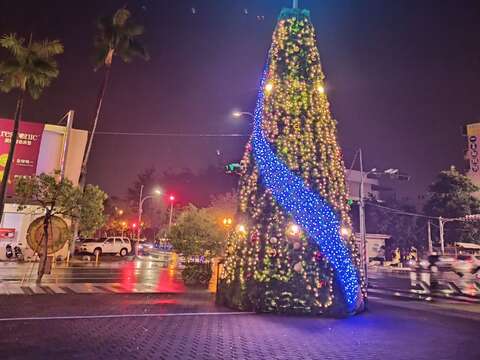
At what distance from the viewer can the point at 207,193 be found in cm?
6481

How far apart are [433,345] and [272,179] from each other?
5182mm

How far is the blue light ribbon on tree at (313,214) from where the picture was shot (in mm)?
10016

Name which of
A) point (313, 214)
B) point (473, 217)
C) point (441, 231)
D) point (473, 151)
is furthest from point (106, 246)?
point (473, 151)

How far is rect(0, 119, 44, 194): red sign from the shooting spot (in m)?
27.8

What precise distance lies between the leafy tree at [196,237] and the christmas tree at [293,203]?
6.68 meters

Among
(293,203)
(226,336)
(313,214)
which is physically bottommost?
(226,336)

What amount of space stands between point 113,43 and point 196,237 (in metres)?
18.7

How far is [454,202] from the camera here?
133 ft

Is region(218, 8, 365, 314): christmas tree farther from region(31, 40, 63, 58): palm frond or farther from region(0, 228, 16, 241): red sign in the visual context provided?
region(0, 228, 16, 241): red sign

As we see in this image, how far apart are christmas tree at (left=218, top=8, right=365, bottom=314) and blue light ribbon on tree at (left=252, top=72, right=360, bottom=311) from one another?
25mm

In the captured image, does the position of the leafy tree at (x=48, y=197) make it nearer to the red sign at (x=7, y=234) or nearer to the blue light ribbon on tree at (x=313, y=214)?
the blue light ribbon on tree at (x=313, y=214)

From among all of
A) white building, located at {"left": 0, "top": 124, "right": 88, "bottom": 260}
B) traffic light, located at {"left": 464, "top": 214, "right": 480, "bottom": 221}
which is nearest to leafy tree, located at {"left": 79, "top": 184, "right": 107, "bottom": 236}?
white building, located at {"left": 0, "top": 124, "right": 88, "bottom": 260}

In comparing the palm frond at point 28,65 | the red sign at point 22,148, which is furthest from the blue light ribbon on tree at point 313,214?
the red sign at point 22,148

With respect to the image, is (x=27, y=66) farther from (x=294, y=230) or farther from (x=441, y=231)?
(x=441, y=231)
